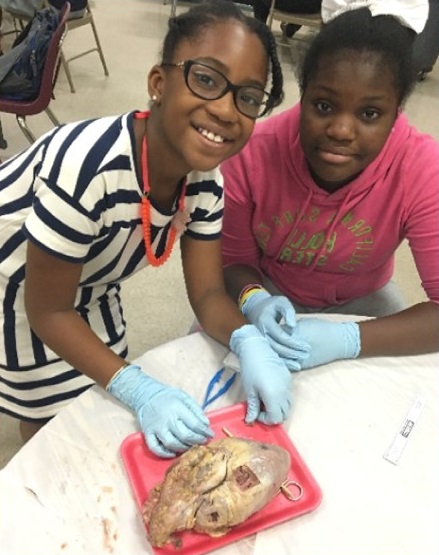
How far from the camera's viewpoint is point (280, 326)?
104cm

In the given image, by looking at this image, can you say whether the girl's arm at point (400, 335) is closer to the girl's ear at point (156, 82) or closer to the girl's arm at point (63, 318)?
the girl's arm at point (63, 318)

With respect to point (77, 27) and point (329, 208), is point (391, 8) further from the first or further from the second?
point (77, 27)

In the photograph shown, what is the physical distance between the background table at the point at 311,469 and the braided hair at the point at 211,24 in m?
0.50

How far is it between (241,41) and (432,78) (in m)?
3.96

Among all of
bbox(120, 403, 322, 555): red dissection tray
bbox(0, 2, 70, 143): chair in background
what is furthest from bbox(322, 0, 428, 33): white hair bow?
bbox(0, 2, 70, 143): chair in background

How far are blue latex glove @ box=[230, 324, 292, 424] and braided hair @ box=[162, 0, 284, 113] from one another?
40 cm

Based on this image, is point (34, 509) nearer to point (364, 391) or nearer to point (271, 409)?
point (271, 409)

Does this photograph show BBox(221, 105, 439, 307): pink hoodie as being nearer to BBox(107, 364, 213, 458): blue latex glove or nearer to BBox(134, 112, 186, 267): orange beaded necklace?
BBox(134, 112, 186, 267): orange beaded necklace

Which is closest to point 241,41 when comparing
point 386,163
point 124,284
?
point 386,163

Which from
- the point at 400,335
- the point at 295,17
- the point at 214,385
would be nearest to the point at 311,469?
the point at 214,385

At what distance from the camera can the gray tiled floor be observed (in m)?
2.03

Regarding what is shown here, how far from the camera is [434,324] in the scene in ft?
3.53

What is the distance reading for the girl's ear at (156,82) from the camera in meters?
0.88

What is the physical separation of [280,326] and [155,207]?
0.32m
